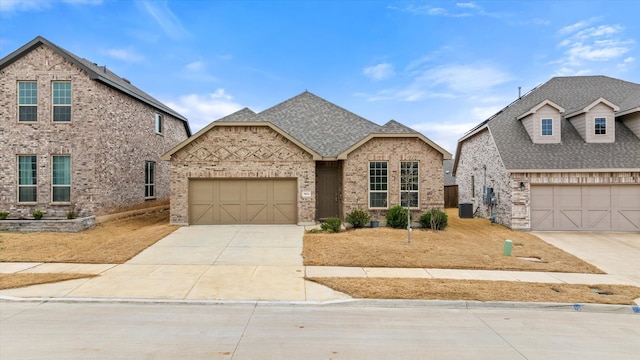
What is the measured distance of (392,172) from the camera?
55.8 ft

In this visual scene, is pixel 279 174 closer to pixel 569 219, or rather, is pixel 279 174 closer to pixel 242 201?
pixel 242 201

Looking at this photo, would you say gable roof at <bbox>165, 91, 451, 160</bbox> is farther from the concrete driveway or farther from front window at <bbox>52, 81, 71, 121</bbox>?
the concrete driveway

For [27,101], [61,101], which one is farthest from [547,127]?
[27,101]

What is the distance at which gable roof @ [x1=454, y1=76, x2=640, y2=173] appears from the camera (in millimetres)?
16984

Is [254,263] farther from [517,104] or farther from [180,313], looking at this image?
[517,104]

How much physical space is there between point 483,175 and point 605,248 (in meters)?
7.98

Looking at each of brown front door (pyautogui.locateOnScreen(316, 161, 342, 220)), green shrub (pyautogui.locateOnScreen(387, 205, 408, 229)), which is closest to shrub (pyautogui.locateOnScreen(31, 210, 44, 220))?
brown front door (pyautogui.locateOnScreen(316, 161, 342, 220))

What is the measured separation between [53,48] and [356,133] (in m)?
15.8

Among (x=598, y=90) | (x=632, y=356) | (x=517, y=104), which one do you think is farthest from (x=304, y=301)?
(x=598, y=90)

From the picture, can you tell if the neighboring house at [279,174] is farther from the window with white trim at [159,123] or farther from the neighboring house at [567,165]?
the window with white trim at [159,123]

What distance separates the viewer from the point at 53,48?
54.2 feet

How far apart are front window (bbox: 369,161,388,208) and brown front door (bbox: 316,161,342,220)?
6.65 feet

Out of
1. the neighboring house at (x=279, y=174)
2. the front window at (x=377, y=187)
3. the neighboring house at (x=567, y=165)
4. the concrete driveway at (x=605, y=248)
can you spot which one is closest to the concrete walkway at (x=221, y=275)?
the concrete driveway at (x=605, y=248)

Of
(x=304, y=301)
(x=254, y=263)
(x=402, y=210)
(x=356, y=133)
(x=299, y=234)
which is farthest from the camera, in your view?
(x=356, y=133)
